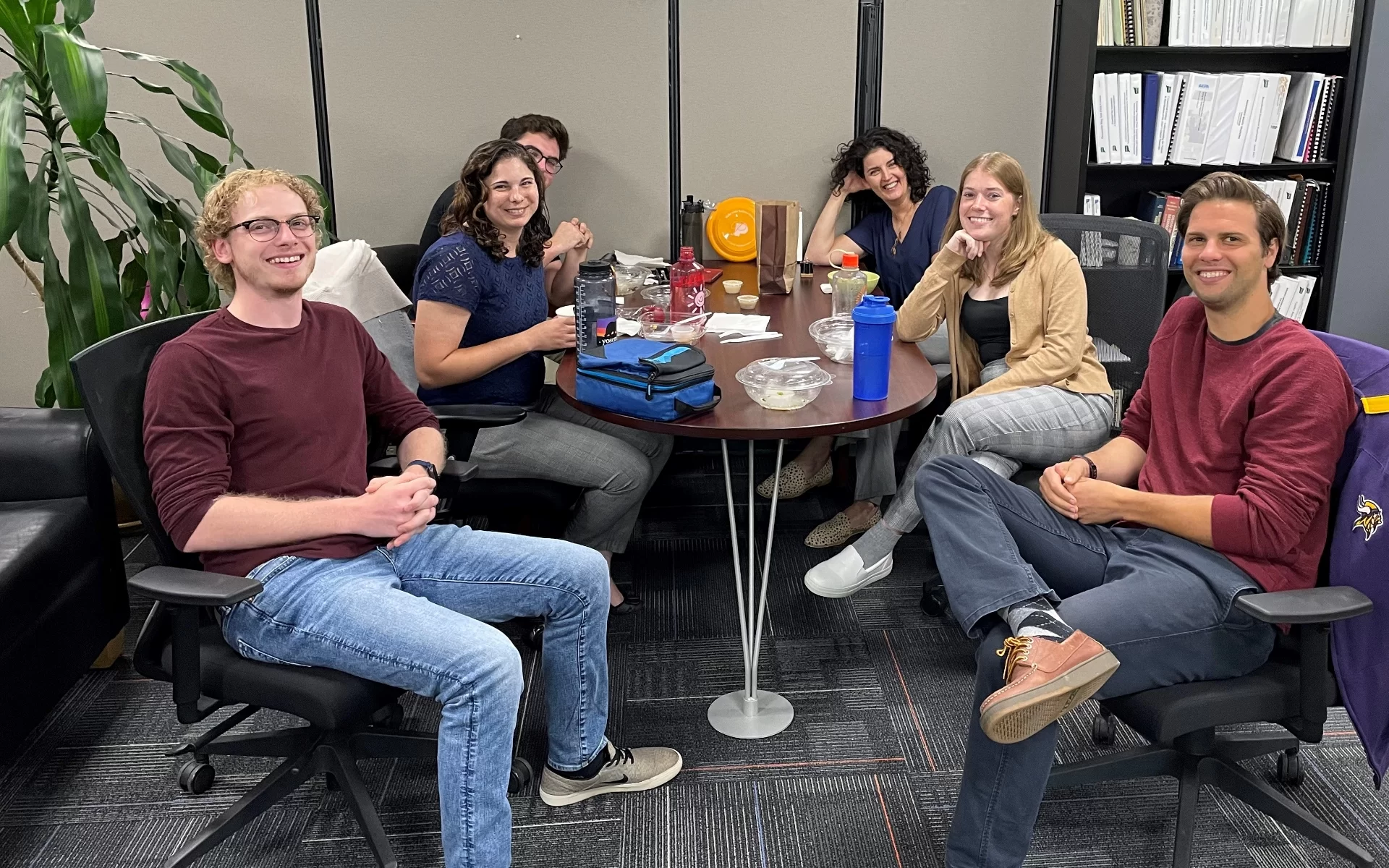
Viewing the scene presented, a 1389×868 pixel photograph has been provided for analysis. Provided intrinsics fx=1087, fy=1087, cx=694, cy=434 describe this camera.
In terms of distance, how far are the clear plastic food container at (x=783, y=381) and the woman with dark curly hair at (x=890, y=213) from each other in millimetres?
1256

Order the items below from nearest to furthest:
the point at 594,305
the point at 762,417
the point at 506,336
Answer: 1. the point at 762,417
2. the point at 594,305
3. the point at 506,336

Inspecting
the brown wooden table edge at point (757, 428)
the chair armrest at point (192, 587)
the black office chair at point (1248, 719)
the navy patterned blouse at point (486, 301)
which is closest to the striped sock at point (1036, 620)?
A: the black office chair at point (1248, 719)

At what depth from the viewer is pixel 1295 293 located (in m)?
3.91

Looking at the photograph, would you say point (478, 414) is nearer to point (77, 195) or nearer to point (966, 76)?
point (77, 195)

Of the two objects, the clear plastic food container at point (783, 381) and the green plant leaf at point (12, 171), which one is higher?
the green plant leaf at point (12, 171)

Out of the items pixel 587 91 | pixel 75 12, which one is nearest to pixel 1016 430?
pixel 587 91

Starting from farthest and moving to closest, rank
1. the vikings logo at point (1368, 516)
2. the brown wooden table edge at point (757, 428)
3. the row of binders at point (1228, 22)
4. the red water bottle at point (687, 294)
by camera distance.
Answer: the row of binders at point (1228, 22) < the red water bottle at point (687, 294) < the brown wooden table edge at point (757, 428) < the vikings logo at point (1368, 516)

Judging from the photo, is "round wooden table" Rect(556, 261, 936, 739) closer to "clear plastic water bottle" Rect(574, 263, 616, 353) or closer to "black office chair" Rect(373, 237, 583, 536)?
"clear plastic water bottle" Rect(574, 263, 616, 353)

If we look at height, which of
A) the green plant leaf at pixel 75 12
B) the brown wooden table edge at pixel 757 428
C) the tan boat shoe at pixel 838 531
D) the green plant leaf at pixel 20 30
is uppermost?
the green plant leaf at pixel 75 12

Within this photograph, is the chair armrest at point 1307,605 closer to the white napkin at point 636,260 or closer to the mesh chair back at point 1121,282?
the mesh chair back at point 1121,282

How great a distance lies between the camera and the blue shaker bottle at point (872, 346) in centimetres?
210

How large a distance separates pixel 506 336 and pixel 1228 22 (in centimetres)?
270

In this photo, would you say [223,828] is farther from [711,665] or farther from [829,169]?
[829,169]

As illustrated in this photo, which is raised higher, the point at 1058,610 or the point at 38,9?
the point at 38,9
